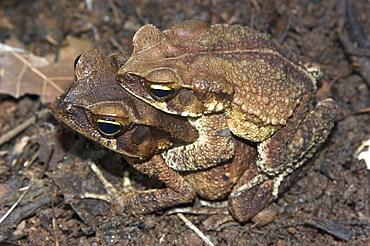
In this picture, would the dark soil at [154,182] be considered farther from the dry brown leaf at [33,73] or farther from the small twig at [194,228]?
the dry brown leaf at [33,73]

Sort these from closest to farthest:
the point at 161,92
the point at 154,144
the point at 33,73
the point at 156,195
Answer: the point at 161,92, the point at 154,144, the point at 156,195, the point at 33,73

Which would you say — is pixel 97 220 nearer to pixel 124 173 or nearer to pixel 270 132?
pixel 124 173

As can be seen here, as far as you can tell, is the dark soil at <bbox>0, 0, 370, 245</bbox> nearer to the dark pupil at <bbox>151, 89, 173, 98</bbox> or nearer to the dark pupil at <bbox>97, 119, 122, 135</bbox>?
the dark pupil at <bbox>97, 119, 122, 135</bbox>

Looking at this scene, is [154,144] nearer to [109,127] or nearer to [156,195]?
[109,127]

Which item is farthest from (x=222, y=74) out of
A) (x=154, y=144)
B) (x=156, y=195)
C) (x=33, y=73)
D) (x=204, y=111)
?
(x=33, y=73)

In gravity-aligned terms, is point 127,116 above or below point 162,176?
above

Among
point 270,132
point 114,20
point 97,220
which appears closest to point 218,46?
point 270,132

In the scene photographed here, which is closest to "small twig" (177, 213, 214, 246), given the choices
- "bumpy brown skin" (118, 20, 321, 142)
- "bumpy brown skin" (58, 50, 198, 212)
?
"bumpy brown skin" (58, 50, 198, 212)

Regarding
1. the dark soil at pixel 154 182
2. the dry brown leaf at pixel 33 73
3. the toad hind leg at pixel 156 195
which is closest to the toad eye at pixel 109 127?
the toad hind leg at pixel 156 195
